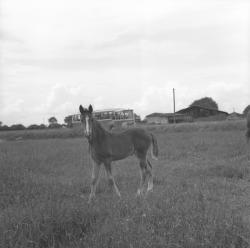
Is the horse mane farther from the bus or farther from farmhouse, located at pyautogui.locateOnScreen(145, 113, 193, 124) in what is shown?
farmhouse, located at pyautogui.locateOnScreen(145, 113, 193, 124)

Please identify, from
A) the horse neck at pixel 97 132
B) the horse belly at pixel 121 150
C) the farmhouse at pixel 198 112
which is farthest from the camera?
the farmhouse at pixel 198 112

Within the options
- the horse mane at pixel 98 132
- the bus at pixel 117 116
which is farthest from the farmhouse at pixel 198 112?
the horse mane at pixel 98 132

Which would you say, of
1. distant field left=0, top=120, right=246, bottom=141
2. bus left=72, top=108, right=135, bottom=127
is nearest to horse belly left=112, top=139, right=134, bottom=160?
distant field left=0, top=120, right=246, bottom=141

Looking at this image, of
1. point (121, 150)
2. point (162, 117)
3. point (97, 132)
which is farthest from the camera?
point (162, 117)

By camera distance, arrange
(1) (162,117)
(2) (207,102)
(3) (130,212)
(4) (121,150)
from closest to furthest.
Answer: (3) (130,212) → (4) (121,150) → (1) (162,117) → (2) (207,102)

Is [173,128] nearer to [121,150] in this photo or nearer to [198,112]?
[121,150]

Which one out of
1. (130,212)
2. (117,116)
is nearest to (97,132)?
(130,212)

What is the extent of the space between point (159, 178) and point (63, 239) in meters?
5.97

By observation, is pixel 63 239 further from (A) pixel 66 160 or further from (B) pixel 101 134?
(A) pixel 66 160

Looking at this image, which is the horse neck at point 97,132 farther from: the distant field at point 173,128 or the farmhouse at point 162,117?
the farmhouse at point 162,117

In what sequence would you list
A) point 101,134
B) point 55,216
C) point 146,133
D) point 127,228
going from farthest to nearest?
point 146,133 → point 101,134 → point 55,216 → point 127,228

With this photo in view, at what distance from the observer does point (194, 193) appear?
820 cm

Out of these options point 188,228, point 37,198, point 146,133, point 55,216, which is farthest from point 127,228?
point 146,133

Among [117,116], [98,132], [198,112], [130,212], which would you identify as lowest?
[130,212]
